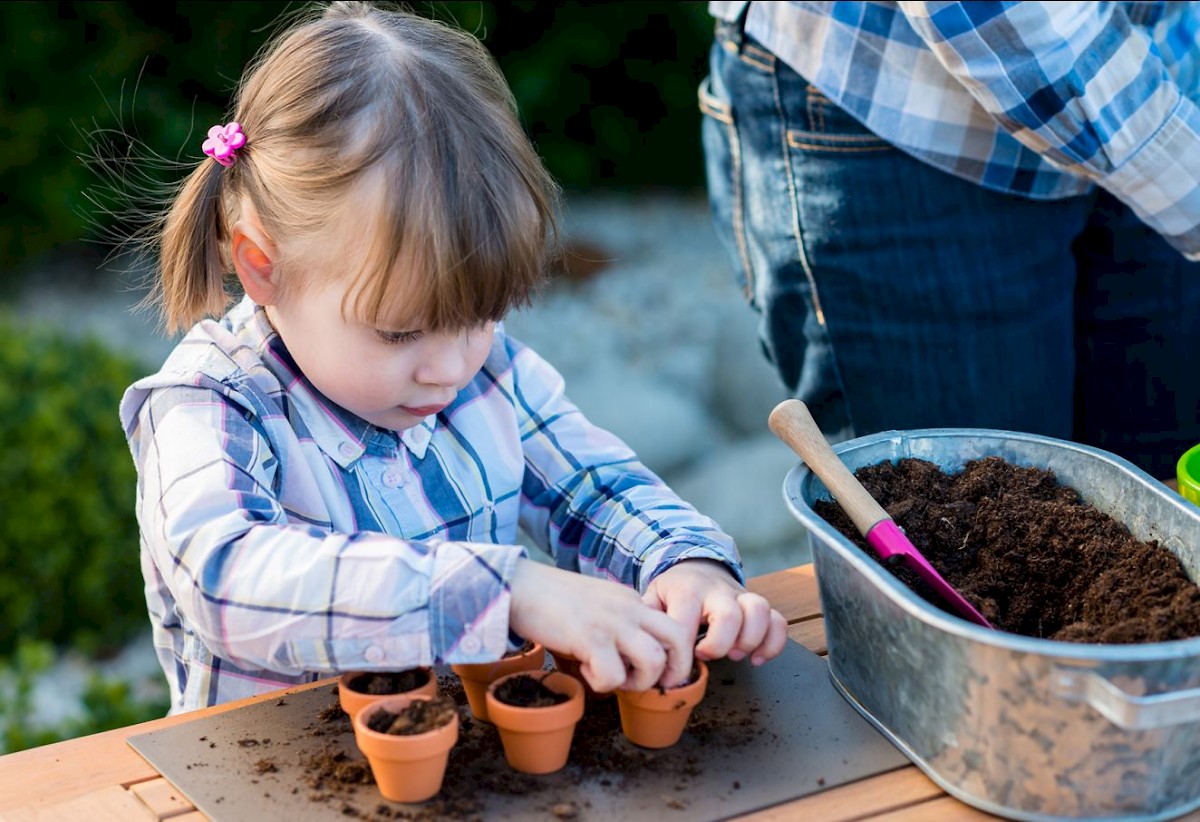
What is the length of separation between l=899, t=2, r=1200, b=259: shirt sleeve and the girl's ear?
2.63 feet

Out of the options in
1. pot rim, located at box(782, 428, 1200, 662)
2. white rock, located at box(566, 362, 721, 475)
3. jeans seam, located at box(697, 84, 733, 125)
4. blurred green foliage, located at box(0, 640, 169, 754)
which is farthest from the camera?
white rock, located at box(566, 362, 721, 475)

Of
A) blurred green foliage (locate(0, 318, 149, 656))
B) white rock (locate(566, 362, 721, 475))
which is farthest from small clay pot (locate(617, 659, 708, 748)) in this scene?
white rock (locate(566, 362, 721, 475))

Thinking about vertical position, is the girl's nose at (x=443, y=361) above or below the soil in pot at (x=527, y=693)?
above

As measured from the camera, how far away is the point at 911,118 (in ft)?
5.91

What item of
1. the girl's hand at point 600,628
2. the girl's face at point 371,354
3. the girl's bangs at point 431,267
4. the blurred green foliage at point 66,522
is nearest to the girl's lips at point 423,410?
the girl's face at point 371,354

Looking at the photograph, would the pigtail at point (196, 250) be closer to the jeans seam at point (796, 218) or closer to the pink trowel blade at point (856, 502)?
the pink trowel blade at point (856, 502)

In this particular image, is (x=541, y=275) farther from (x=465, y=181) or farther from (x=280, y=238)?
(x=280, y=238)

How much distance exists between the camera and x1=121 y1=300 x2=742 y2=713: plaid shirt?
1198 millimetres

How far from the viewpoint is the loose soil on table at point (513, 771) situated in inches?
44.0

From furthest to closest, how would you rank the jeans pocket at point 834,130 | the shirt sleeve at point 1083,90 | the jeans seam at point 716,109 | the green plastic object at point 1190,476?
the jeans seam at point 716,109, the jeans pocket at point 834,130, the shirt sleeve at point 1083,90, the green plastic object at point 1190,476

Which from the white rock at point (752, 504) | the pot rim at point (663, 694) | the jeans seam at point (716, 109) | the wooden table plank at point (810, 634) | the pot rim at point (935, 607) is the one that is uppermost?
the jeans seam at point (716, 109)

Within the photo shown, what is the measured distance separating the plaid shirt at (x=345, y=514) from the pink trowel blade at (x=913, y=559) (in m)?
0.25

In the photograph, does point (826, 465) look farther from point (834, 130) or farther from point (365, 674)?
point (834, 130)

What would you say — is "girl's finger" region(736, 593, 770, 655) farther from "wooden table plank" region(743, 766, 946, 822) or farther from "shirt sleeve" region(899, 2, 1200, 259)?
"shirt sleeve" region(899, 2, 1200, 259)
